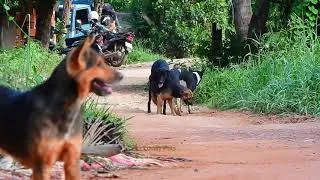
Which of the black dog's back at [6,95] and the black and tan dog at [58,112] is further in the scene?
the black dog's back at [6,95]

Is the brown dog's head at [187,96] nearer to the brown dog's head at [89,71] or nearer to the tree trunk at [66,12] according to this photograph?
the brown dog's head at [89,71]

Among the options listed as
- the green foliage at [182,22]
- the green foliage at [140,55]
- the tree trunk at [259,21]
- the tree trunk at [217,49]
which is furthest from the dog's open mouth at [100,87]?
the green foliage at [182,22]

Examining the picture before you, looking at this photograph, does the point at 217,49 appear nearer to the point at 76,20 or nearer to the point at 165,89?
the point at 165,89

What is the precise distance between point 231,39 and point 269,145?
35.6 ft

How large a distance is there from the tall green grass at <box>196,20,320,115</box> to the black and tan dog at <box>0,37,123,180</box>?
851 cm

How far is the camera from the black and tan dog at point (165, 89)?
17172 millimetres

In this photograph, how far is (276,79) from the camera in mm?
15266

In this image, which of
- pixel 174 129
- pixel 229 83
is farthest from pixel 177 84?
pixel 174 129

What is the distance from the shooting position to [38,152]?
527cm

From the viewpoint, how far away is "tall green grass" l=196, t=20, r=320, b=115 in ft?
46.8

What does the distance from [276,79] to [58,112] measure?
1033 cm

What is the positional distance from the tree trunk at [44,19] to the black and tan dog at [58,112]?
17263 mm

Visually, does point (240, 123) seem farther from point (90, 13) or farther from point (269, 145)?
point (90, 13)

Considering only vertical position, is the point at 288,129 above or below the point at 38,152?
below
